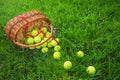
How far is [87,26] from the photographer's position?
3932 mm

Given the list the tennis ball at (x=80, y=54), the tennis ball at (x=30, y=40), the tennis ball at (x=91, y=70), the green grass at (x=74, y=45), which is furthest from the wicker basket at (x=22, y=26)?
the tennis ball at (x=91, y=70)

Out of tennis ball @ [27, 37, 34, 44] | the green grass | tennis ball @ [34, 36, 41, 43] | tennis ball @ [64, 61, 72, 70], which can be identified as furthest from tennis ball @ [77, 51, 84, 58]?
tennis ball @ [27, 37, 34, 44]

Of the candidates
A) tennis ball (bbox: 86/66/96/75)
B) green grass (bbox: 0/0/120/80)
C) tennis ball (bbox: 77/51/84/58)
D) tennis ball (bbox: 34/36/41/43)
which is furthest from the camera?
tennis ball (bbox: 34/36/41/43)

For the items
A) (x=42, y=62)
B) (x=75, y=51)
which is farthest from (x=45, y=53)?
(x=75, y=51)

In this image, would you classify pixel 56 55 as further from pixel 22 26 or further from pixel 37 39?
pixel 22 26

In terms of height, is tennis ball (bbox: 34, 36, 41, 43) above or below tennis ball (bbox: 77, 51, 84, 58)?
above

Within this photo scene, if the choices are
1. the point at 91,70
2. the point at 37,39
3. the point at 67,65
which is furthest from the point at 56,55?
the point at 91,70

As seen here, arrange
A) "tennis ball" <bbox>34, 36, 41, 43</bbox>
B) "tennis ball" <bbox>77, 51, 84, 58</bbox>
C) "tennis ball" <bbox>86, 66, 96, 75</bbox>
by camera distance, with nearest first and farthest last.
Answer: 1. "tennis ball" <bbox>86, 66, 96, 75</bbox>
2. "tennis ball" <bbox>77, 51, 84, 58</bbox>
3. "tennis ball" <bbox>34, 36, 41, 43</bbox>

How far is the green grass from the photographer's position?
328cm

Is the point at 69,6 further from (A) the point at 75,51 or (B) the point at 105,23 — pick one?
(A) the point at 75,51

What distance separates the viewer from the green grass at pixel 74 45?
129 inches

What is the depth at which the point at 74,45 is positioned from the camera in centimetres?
361

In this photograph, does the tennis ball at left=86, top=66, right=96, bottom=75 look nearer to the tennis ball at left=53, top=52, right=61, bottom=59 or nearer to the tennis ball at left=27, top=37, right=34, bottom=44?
the tennis ball at left=53, top=52, right=61, bottom=59

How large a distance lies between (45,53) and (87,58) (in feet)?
2.05
